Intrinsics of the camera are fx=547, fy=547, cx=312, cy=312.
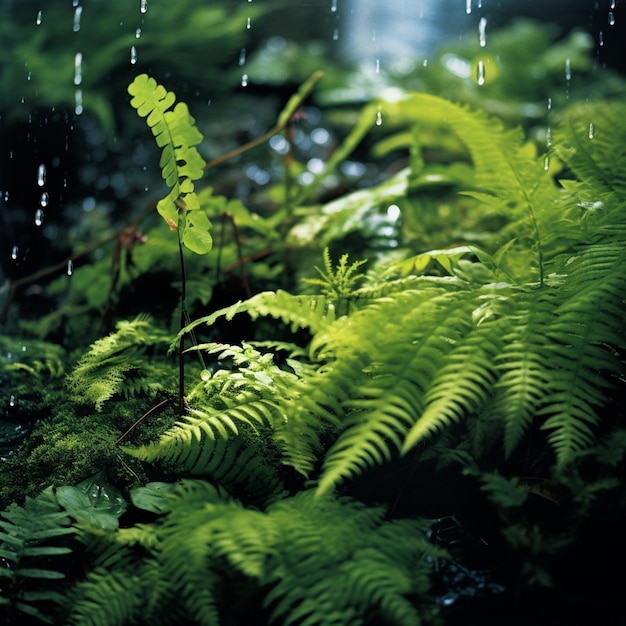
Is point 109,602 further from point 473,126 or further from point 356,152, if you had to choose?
point 356,152

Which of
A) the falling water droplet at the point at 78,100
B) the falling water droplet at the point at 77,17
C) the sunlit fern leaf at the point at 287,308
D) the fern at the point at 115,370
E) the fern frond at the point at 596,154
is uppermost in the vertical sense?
the falling water droplet at the point at 77,17

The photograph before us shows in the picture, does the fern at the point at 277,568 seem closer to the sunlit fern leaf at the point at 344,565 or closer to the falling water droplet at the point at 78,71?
the sunlit fern leaf at the point at 344,565

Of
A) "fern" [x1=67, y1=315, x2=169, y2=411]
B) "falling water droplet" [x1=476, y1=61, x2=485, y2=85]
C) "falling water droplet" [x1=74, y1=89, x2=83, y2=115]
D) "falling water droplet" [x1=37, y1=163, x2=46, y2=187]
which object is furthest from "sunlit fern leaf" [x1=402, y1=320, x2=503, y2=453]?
"falling water droplet" [x1=37, y1=163, x2=46, y2=187]

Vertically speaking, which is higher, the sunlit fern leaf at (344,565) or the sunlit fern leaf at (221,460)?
the sunlit fern leaf at (221,460)

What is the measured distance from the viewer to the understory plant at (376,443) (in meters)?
1.31

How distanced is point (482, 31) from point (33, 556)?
305 inches

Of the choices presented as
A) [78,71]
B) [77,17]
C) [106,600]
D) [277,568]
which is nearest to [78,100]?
[78,71]

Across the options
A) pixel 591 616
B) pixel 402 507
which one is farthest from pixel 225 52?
pixel 591 616

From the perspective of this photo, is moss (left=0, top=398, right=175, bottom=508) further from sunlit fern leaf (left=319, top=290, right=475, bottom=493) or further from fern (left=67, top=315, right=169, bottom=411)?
sunlit fern leaf (left=319, top=290, right=475, bottom=493)

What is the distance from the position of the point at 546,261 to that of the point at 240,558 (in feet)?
4.58

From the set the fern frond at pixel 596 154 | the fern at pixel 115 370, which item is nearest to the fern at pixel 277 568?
the fern at pixel 115 370

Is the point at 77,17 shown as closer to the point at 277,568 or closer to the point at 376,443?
the point at 376,443

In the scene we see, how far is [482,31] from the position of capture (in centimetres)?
716

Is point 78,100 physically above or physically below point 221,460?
above
